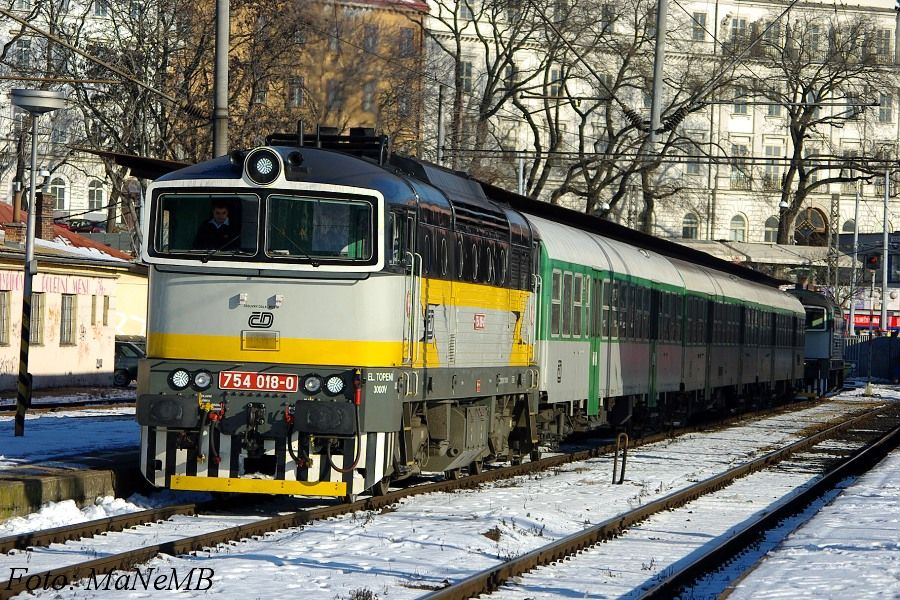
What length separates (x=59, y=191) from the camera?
3371 inches

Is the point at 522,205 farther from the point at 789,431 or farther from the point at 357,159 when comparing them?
the point at 357,159

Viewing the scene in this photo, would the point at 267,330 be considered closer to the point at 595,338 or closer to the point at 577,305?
the point at 577,305

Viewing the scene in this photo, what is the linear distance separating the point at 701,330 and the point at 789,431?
2910 millimetres

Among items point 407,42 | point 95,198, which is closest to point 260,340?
point 407,42

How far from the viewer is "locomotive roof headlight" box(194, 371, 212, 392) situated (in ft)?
45.2

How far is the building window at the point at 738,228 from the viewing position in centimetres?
10201

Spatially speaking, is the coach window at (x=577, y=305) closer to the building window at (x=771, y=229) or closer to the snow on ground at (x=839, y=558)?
the snow on ground at (x=839, y=558)

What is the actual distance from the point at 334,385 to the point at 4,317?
2529 centimetres

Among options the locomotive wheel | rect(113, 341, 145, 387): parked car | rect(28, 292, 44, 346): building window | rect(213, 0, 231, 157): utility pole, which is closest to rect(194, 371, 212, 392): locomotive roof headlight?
the locomotive wheel

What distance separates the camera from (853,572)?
11.7 meters

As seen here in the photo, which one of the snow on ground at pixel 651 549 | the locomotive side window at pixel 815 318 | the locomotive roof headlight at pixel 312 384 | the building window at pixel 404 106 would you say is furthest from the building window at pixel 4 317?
the locomotive side window at pixel 815 318

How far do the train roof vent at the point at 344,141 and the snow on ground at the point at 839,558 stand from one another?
557 centimetres

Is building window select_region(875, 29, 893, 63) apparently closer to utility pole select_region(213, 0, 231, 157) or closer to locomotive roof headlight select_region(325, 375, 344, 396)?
utility pole select_region(213, 0, 231, 157)

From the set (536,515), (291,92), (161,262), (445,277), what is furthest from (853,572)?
(291,92)
